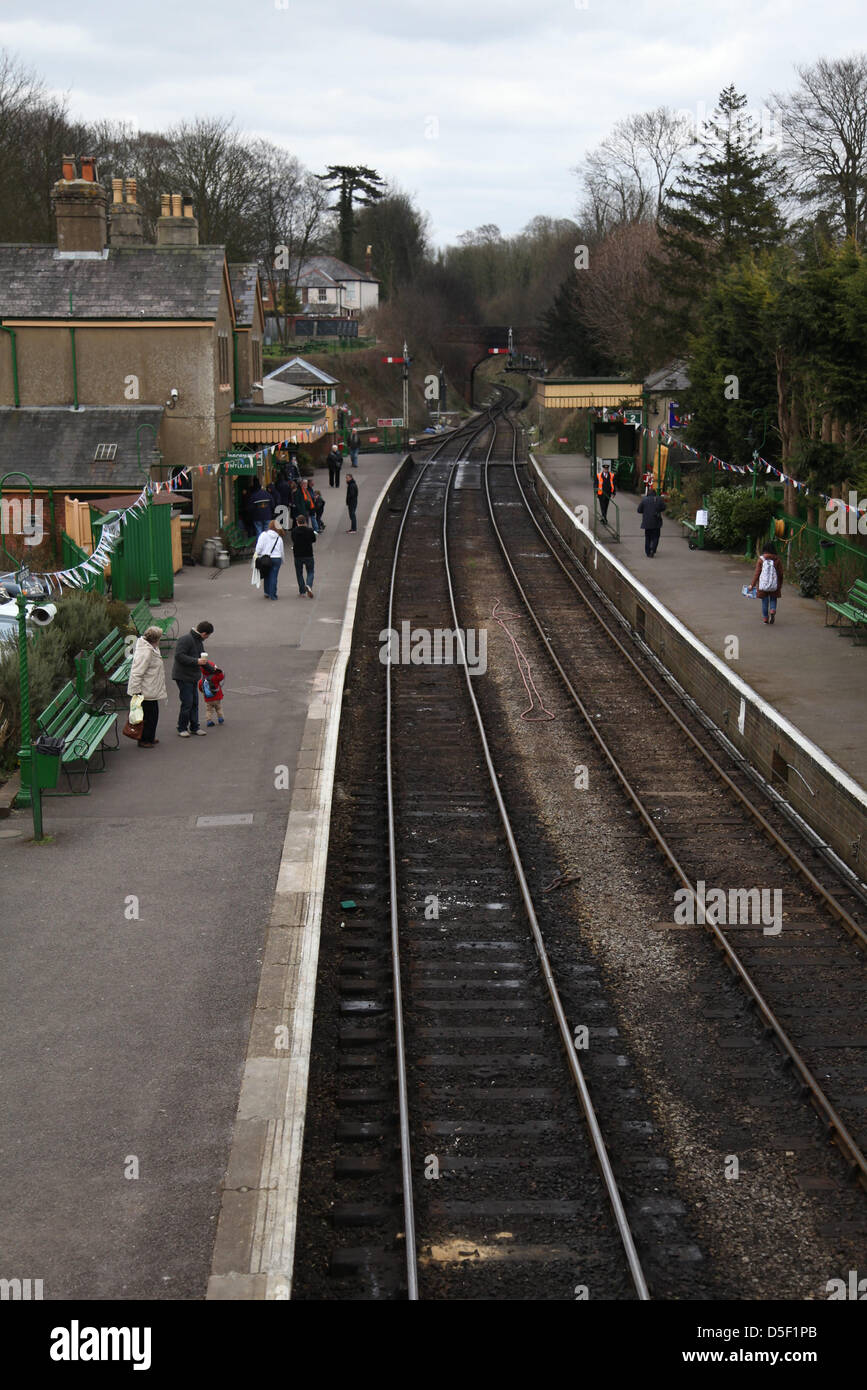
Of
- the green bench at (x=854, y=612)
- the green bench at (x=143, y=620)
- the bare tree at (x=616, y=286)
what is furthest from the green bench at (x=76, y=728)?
the bare tree at (x=616, y=286)

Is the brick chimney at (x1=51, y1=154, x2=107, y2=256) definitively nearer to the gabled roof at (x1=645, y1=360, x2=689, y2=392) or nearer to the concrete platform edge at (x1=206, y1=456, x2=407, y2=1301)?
the gabled roof at (x1=645, y1=360, x2=689, y2=392)

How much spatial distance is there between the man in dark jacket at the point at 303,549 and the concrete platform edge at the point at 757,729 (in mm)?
5639

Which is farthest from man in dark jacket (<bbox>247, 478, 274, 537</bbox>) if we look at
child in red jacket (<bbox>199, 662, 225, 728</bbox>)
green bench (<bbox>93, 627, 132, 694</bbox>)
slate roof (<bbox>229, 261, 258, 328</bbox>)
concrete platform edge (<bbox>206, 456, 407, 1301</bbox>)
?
concrete platform edge (<bbox>206, 456, 407, 1301</bbox>)

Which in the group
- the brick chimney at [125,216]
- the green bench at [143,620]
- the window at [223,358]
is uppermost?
the brick chimney at [125,216]

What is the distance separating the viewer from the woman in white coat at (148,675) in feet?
46.1

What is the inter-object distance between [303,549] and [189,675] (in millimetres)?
8110

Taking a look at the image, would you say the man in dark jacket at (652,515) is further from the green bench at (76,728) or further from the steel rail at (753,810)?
the green bench at (76,728)

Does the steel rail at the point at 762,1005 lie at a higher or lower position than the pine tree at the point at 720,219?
lower

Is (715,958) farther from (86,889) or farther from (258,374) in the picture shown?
(258,374)

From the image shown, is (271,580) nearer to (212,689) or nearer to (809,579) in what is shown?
(212,689)

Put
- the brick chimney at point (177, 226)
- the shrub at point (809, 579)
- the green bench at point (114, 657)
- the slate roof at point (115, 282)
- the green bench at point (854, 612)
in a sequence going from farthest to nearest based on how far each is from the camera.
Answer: the brick chimney at point (177, 226) < the slate roof at point (115, 282) < the shrub at point (809, 579) < the green bench at point (854, 612) < the green bench at point (114, 657)

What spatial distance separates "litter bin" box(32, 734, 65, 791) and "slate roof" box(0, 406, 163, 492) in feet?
45.4

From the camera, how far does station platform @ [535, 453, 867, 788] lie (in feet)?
47.0

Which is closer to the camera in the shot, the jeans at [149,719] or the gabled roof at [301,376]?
the jeans at [149,719]
